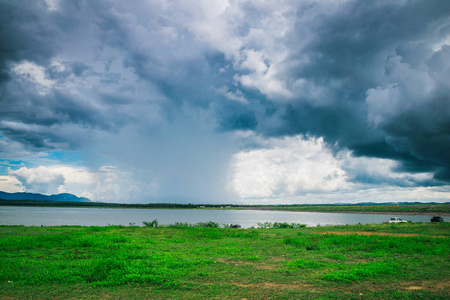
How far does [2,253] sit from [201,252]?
12.4m

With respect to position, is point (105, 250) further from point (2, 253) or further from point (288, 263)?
point (288, 263)

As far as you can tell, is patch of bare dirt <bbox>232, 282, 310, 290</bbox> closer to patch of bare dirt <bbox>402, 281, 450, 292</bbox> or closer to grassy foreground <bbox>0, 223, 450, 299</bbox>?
grassy foreground <bbox>0, 223, 450, 299</bbox>

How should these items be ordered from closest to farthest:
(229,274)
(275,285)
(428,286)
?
1. (428,286)
2. (275,285)
3. (229,274)

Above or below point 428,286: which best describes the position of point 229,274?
below

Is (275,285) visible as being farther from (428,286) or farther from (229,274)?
(428,286)

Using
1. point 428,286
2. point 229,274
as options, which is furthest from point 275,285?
point 428,286

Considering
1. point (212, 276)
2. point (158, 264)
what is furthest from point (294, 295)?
point (158, 264)

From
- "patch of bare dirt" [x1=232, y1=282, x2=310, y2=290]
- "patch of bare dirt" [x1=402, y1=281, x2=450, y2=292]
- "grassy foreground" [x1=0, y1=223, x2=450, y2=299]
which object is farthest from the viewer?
"patch of bare dirt" [x1=232, y1=282, x2=310, y2=290]

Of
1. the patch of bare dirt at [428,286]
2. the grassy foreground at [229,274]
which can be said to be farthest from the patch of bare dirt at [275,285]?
the patch of bare dirt at [428,286]

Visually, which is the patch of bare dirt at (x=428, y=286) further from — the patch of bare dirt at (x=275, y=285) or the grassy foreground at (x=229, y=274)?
the patch of bare dirt at (x=275, y=285)

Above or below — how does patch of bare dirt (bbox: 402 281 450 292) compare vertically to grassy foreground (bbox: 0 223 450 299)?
above

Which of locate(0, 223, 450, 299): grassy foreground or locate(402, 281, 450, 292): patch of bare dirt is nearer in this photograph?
locate(0, 223, 450, 299): grassy foreground

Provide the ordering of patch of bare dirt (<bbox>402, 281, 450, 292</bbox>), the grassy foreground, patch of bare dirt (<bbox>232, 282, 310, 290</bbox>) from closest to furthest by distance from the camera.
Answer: the grassy foreground, patch of bare dirt (<bbox>402, 281, 450, 292</bbox>), patch of bare dirt (<bbox>232, 282, 310, 290</bbox>)

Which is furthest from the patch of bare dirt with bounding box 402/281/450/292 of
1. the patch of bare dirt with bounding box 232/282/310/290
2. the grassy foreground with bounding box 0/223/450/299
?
the patch of bare dirt with bounding box 232/282/310/290
